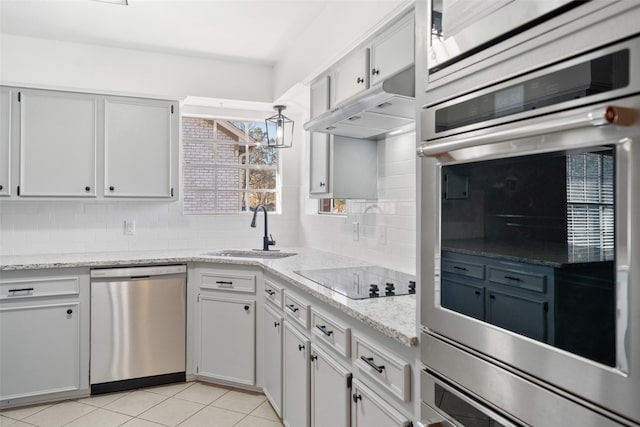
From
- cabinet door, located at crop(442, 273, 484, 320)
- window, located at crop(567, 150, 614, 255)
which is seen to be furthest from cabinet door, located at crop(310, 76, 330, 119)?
window, located at crop(567, 150, 614, 255)

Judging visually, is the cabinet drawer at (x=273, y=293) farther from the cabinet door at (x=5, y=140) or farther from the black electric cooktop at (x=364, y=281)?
the cabinet door at (x=5, y=140)

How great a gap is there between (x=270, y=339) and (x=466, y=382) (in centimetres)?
191

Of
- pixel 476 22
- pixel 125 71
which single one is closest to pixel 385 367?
pixel 476 22

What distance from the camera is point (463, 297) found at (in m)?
1.11

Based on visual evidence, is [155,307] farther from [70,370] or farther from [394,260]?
[394,260]

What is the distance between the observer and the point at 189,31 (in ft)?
10.6

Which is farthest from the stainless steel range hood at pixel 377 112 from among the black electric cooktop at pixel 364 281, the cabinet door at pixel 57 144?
the cabinet door at pixel 57 144

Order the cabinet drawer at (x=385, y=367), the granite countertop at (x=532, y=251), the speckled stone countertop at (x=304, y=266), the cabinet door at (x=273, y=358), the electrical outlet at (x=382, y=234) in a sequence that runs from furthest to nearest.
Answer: the electrical outlet at (x=382, y=234) < the cabinet door at (x=273, y=358) < the speckled stone countertop at (x=304, y=266) < the cabinet drawer at (x=385, y=367) < the granite countertop at (x=532, y=251)

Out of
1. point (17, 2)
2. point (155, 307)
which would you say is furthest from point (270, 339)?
point (17, 2)

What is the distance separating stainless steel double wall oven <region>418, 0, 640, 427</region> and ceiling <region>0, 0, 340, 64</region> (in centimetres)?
206

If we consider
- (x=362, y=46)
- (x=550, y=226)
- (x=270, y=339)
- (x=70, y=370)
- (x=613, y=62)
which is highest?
(x=362, y=46)

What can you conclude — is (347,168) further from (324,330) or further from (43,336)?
(43,336)

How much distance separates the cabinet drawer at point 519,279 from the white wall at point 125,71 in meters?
3.18

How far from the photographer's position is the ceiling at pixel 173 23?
283cm
